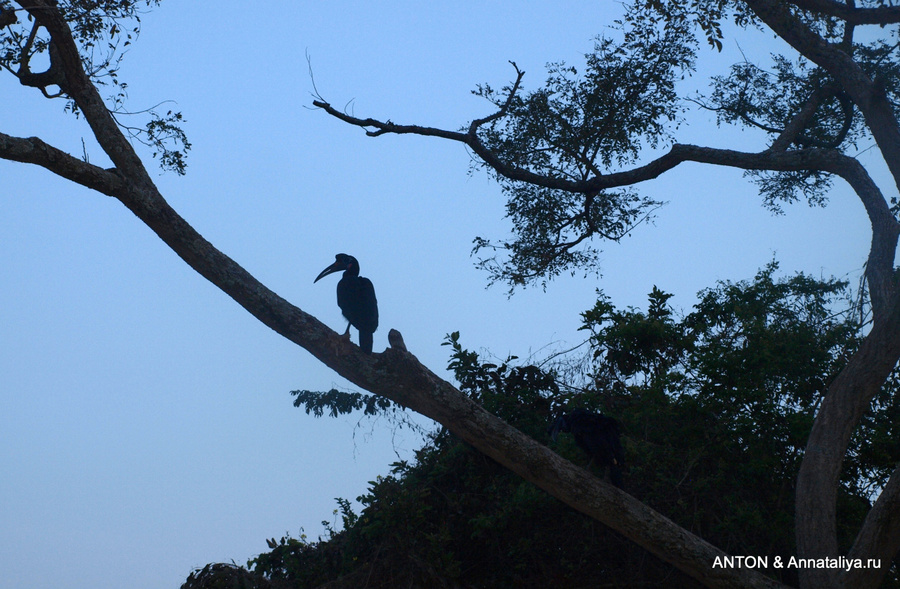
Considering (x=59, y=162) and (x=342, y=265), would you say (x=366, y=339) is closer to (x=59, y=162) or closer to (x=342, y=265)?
(x=342, y=265)

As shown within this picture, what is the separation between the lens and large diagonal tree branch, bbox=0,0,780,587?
623cm

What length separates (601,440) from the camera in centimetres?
701

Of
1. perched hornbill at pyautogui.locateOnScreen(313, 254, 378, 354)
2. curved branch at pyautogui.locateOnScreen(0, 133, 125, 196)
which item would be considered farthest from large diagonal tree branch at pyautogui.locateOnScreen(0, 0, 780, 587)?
perched hornbill at pyautogui.locateOnScreen(313, 254, 378, 354)

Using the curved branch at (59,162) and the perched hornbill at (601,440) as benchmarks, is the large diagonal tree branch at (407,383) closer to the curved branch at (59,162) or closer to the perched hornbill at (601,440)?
the curved branch at (59,162)

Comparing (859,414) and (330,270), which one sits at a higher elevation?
(330,270)

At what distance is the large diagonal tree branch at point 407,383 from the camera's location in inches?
245

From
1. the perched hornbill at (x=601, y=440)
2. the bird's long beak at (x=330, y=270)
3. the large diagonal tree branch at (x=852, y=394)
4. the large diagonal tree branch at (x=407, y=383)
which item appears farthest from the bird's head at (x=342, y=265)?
the large diagonal tree branch at (x=852, y=394)

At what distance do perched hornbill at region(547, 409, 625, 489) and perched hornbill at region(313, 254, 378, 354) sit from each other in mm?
2499

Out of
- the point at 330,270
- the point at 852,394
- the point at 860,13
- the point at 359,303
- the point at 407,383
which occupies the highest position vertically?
the point at 860,13

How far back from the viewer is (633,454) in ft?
27.3

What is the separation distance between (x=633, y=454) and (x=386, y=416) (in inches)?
143

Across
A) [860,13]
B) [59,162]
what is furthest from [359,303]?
[860,13]

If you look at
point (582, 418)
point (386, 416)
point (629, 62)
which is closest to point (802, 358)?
point (582, 418)

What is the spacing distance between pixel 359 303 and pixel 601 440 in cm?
310
